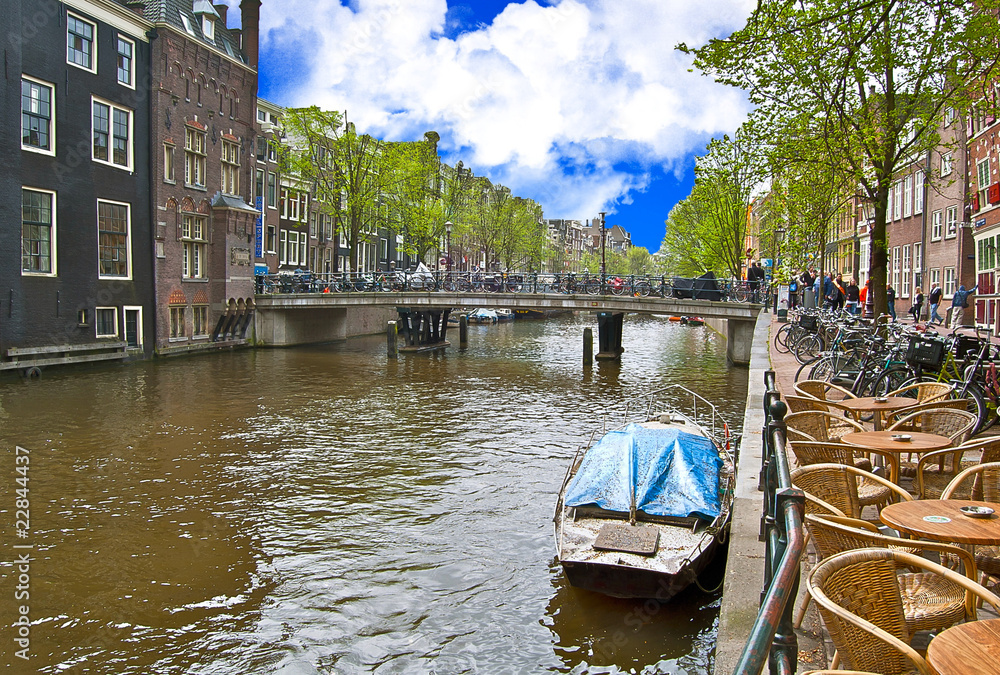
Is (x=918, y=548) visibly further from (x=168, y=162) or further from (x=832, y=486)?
(x=168, y=162)

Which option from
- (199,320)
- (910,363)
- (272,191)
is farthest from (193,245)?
(910,363)

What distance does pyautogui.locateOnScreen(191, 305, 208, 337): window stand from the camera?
120 ft

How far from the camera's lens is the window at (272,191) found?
47.0 metres

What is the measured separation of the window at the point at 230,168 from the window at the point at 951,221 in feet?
104

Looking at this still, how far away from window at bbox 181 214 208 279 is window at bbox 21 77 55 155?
804cm

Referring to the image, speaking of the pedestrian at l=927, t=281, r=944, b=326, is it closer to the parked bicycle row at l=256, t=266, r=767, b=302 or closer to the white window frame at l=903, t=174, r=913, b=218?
the parked bicycle row at l=256, t=266, r=767, b=302

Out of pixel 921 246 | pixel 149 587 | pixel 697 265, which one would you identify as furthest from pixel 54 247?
pixel 697 265

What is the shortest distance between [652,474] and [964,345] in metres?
4.66

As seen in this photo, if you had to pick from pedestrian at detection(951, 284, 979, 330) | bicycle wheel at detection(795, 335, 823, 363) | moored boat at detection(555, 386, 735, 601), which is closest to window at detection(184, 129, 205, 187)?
bicycle wheel at detection(795, 335, 823, 363)

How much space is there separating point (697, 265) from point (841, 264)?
1118cm

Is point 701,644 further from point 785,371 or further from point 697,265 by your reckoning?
point 697,265

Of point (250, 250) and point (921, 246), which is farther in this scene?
point (250, 250)

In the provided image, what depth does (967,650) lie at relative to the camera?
9.20ft

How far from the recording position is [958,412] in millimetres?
7312
